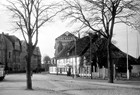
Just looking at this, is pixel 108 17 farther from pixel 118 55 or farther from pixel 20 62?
pixel 20 62

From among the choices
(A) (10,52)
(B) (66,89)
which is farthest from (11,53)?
(B) (66,89)

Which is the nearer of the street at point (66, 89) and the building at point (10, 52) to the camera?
the street at point (66, 89)

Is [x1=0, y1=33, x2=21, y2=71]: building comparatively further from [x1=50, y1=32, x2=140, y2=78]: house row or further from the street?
the street

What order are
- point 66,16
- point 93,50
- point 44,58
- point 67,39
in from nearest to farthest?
point 66,16 < point 93,50 < point 67,39 < point 44,58

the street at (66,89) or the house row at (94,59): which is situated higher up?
the house row at (94,59)

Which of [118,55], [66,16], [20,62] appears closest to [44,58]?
[20,62]

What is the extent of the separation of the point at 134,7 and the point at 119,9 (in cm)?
229

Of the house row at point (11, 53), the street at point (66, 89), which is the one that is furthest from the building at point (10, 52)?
the street at point (66, 89)

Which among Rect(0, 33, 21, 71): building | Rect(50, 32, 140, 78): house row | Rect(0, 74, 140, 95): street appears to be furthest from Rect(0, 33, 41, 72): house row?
Rect(0, 74, 140, 95): street

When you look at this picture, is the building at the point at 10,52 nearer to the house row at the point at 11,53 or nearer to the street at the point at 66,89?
the house row at the point at 11,53

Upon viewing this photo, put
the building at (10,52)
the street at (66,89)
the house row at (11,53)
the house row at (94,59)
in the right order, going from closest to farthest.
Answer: the street at (66,89)
the house row at (94,59)
the house row at (11,53)
the building at (10,52)

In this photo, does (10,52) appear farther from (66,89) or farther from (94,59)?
(66,89)

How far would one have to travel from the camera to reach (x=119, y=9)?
33.0 m

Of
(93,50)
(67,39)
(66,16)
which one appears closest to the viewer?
(66,16)
